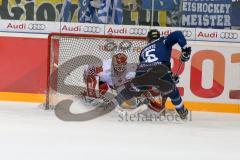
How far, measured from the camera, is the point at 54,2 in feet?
21.9

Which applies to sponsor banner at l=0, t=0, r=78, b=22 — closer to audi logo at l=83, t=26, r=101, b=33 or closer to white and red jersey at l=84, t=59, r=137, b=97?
audi logo at l=83, t=26, r=101, b=33

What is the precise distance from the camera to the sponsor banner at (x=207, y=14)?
651 cm

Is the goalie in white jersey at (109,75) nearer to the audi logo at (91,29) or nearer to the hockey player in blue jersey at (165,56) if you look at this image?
the audi logo at (91,29)

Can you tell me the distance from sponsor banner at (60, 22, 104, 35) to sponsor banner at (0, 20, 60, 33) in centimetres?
10

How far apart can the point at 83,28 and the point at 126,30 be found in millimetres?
509

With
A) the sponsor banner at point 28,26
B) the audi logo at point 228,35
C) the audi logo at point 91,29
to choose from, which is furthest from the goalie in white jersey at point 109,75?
the audi logo at point 228,35

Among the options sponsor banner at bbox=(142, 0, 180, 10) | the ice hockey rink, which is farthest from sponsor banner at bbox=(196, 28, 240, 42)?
the ice hockey rink

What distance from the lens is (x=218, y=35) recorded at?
6.40 metres

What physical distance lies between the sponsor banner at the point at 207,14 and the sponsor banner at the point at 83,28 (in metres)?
0.99

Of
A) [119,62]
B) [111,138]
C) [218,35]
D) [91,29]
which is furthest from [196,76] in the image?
[111,138]

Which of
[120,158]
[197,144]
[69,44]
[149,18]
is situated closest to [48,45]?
[69,44]

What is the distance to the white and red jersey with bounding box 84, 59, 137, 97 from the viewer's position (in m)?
6.05

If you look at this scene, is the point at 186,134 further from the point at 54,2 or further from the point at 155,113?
the point at 54,2

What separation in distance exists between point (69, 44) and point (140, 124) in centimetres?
160
